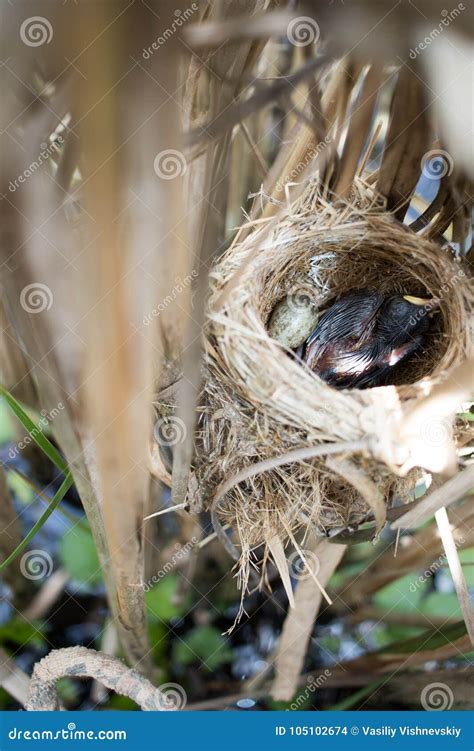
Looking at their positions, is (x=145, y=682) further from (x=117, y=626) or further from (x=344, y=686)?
(x=344, y=686)

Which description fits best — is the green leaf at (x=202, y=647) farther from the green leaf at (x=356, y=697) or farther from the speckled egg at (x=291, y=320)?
the speckled egg at (x=291, y=320)

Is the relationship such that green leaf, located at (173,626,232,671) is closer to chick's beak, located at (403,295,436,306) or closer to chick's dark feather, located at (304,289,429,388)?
chick's dark feather, located at (304,289,429,388)

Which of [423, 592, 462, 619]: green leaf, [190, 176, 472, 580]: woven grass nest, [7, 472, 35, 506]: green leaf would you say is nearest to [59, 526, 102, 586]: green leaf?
[7, 472, 35, 506]: green leaf

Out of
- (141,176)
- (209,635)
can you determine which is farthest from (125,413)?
(209,635)

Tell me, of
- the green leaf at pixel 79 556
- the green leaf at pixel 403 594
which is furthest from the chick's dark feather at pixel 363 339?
the green leaf at pixel 79 556

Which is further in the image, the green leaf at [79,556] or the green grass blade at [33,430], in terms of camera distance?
the green leaf at [79,556]
